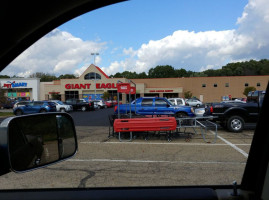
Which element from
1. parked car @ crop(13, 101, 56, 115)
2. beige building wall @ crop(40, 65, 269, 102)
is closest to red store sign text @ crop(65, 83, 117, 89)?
beige building wall @ crop(40, 65, 269, 102)

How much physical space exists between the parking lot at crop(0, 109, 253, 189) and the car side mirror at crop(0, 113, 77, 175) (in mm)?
2896

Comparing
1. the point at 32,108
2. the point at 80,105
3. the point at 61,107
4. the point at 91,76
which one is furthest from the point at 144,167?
the point at 91,76

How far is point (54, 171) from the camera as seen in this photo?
530cm

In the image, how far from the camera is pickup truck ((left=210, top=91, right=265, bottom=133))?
11227 mm

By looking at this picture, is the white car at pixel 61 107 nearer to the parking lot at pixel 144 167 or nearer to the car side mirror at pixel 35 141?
the parking lot at pixel 144 167

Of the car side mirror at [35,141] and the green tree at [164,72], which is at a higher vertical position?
the green tree at [164,72]

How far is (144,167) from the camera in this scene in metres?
5.62

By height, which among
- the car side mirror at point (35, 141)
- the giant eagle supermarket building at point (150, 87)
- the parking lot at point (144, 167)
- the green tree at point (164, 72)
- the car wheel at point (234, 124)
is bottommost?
the parking lot at point (144, 167)

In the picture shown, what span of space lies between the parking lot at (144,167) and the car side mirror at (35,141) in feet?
9.50

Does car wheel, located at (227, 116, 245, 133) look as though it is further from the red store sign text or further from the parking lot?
the red store sign text

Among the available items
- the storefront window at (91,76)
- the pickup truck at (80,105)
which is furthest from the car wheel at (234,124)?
the storefront window at (91,76)

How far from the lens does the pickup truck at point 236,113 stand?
11.2m

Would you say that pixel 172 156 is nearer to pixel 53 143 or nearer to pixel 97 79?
pixel 53 143

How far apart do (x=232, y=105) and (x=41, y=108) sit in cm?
1949
